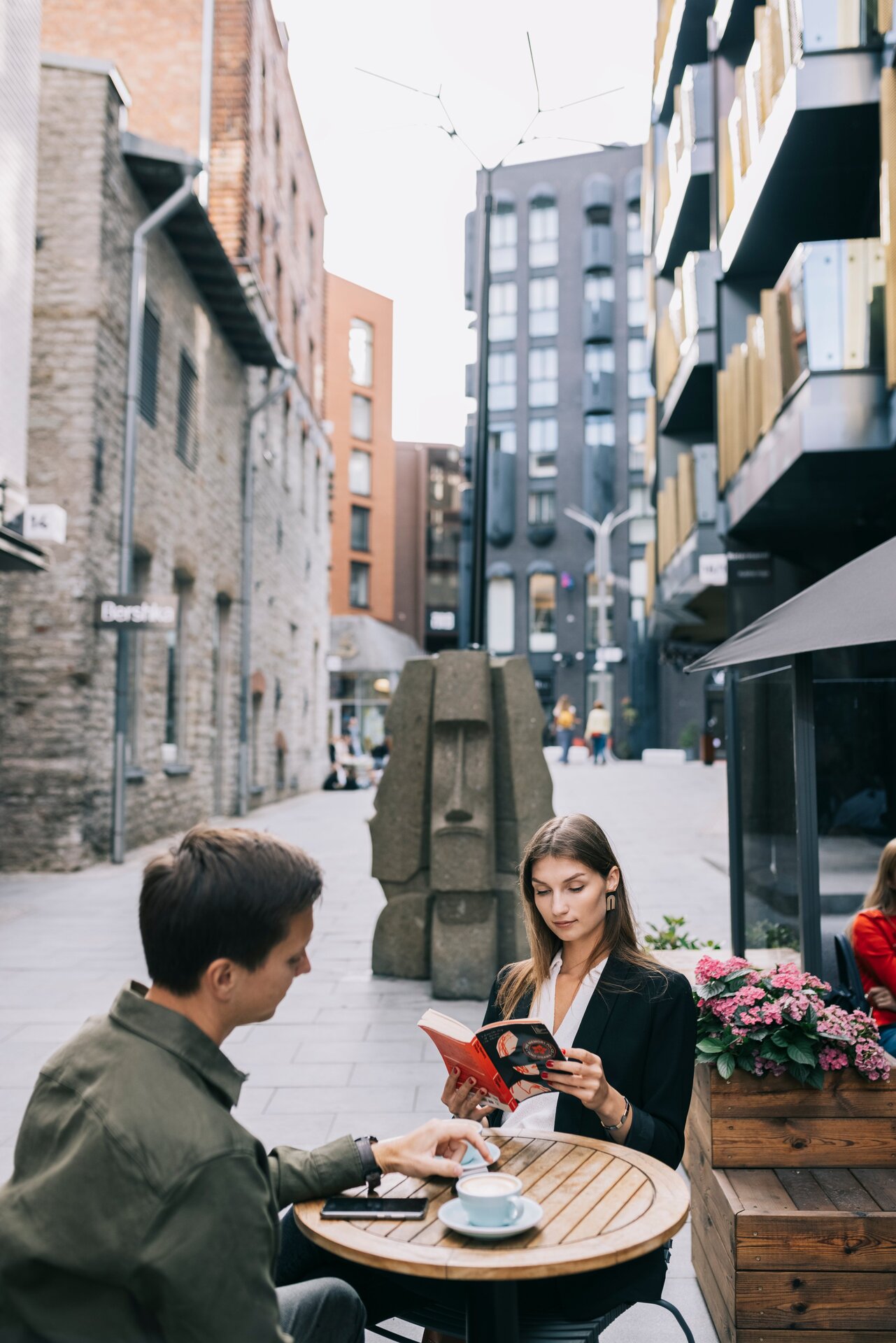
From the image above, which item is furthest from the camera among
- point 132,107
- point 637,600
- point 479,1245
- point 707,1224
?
point 637,600

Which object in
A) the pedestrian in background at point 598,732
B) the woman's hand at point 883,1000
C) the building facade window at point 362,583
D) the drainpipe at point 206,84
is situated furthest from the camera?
the building facade window at point 362,583

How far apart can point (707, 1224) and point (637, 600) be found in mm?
48003

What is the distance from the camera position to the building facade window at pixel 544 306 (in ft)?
172

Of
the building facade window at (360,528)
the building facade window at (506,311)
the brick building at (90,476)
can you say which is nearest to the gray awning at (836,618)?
the brick building at (90,476)

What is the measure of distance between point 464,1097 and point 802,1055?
1043 millimetres

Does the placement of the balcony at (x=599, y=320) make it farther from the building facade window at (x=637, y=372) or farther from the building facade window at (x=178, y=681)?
the building facade window at (x=178, y=681)

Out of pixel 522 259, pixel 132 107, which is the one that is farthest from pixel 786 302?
pixel 522 259

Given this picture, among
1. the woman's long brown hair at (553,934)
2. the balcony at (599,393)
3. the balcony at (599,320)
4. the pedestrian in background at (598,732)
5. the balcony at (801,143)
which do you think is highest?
the balcony at (599,320)

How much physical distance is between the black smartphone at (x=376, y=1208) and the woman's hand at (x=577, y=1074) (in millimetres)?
375

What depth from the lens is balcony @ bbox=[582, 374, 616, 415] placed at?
168 ft

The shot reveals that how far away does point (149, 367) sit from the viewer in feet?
52.0

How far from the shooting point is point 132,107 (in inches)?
762

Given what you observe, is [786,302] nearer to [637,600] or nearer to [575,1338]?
[575,1338]

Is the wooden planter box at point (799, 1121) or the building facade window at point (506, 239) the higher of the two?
the building facade window at point (506, 239)
